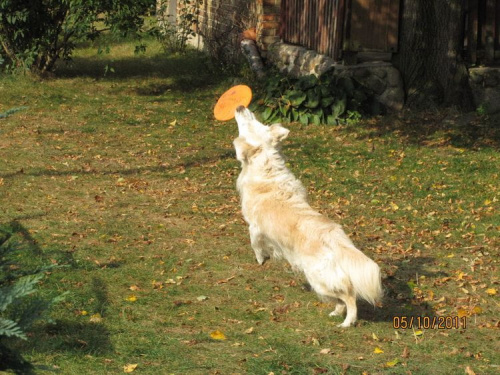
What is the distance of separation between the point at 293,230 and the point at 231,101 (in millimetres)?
2640

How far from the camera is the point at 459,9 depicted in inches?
529

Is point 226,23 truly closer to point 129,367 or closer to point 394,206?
point 394,206

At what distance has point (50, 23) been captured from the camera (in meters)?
16.6

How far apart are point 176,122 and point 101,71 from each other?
5.12m

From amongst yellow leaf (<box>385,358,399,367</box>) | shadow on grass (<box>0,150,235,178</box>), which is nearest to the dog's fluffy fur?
yellow leaf (<box>385,358,399,367</box>)

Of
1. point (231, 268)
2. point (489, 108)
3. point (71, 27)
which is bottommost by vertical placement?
point (231, 268)

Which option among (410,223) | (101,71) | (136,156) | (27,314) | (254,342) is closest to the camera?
(27,314)

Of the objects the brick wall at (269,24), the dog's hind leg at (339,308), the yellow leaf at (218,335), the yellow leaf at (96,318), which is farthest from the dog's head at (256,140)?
the brick wall at (269,24)

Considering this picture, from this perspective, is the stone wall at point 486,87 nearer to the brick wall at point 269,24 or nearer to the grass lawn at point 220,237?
the grass lawn at point 220,237

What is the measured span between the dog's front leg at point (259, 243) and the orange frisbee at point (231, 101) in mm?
1601

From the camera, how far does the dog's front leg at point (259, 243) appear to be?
22.2 feet

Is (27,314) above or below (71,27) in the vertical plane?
below

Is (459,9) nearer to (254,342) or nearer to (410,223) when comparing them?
(410,223)

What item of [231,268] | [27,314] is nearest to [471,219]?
[231,268]
